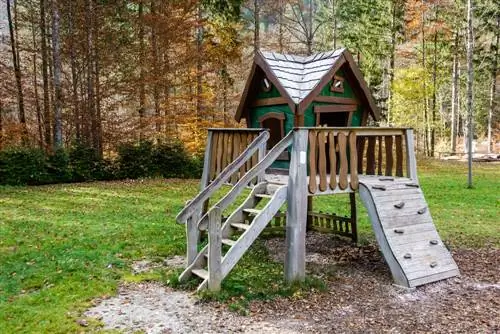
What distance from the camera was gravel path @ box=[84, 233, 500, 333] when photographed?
499 centimetres

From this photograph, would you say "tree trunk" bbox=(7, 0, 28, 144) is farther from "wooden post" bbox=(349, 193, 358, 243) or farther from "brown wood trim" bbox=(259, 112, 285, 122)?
"wooden post" bbox=(349, 193, 358, 243)

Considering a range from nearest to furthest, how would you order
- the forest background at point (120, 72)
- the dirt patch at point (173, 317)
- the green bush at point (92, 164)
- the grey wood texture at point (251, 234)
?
the dirt patch at point (173, 317), the grey wood texture at point (251, 234), the green bush at point (92, 164), the forest background at point (120, 72)

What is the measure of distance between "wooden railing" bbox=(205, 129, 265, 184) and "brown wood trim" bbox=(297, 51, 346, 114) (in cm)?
81

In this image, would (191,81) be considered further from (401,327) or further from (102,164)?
(401,327)

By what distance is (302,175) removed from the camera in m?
6.15

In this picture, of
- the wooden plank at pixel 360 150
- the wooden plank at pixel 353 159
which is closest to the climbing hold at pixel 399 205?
the wooden plank at pixel 353 159


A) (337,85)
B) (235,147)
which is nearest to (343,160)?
(337,85)

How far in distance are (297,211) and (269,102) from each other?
8.67 ft

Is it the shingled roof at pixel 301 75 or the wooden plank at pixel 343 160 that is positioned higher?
the shingled roof at pixel 301 75

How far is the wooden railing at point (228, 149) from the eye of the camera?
7.48 m

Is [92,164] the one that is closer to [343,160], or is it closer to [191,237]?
[191,237]

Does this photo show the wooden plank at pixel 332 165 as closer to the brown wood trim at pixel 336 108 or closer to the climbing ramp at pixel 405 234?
Result: the climbing ramp at pixel 405 234

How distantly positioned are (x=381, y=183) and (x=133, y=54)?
1529 centimetres

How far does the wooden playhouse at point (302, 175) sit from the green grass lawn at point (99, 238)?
75 cm
